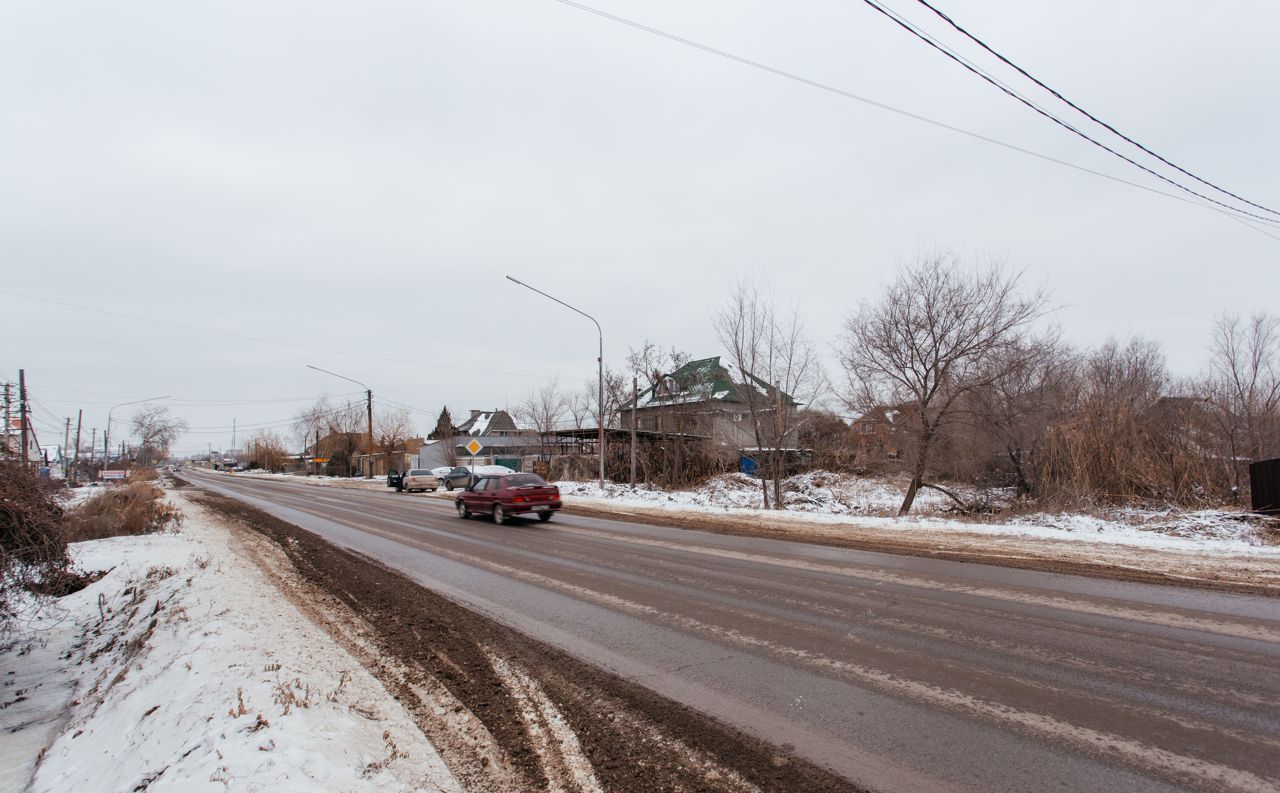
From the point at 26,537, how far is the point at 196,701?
451 cm

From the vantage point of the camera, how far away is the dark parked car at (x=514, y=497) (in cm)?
1822

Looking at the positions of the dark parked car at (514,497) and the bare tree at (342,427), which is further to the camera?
the bare tree at (342,427)

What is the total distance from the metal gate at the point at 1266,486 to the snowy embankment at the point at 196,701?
18263 millimetres

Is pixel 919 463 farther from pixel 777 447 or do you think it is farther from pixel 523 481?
pixel 523 481

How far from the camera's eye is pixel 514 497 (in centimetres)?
1817

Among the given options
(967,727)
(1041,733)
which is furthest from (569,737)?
(1041,733)

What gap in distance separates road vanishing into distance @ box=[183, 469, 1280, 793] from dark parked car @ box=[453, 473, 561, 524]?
297 inches

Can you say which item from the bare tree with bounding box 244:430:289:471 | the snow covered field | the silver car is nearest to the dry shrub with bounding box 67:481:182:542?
the snow covered field

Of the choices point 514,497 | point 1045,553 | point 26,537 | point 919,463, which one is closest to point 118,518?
point 514,497

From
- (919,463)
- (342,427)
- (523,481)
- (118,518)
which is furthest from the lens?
(342,427)

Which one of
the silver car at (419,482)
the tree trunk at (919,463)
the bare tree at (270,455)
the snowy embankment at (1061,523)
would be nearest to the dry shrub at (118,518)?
the snowy embankment at (1061,523)

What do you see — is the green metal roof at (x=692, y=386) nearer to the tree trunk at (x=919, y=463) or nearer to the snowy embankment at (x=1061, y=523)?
the snowy embankment at (x=1061, y=523)

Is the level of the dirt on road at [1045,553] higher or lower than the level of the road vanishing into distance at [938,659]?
lower

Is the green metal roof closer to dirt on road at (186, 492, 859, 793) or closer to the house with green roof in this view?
the house with green roof
